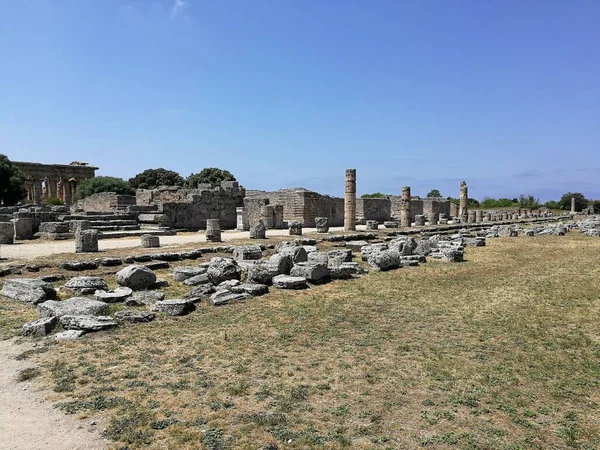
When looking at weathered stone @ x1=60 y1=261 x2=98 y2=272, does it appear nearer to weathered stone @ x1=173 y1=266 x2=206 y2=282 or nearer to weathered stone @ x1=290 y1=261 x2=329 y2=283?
weathered stone @ x1=173 y1=266 x2=206 y2=282

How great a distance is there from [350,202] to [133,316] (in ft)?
76.0

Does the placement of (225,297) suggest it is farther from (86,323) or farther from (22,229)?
(22,229)

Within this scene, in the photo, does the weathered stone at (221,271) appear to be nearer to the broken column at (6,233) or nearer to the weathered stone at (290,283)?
the weathered stone at (290,283)

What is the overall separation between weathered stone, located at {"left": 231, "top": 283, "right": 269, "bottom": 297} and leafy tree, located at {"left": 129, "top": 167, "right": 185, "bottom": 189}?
178 feet

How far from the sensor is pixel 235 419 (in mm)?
4477

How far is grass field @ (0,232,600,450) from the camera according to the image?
4.25 meters

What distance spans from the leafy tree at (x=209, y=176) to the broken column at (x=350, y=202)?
113 ft

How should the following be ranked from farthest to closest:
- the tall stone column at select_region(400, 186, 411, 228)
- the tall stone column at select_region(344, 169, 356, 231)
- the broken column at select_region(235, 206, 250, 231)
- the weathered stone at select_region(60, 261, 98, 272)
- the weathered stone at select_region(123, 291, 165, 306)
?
the tall stone column at select_region(400, 186, 411, 228)
the tall stone column at select_region(344, 169, 356, 231)
the broken column at select_region(235, 206, 250, 231)
the weathered stone at select_region(60, 261, 98, 272)
the weathered stone at select_region(123, 291, 165, 306)

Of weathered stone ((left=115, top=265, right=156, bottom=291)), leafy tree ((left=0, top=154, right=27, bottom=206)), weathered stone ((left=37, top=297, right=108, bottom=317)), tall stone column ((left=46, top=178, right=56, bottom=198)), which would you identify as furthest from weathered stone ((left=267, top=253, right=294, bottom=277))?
tall stone column ((left=46, top=178, right=56, bottom=198))

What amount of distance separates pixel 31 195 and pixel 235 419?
67887 millimetres

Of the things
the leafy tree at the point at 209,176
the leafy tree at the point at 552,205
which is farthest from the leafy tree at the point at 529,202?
the leafy tree at the point at 209,176

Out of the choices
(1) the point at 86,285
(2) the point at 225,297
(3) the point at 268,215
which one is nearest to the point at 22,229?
(1) the point at 86,285

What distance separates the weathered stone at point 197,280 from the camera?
37.8 feet

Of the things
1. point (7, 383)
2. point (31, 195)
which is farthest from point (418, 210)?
point (31, 195)
